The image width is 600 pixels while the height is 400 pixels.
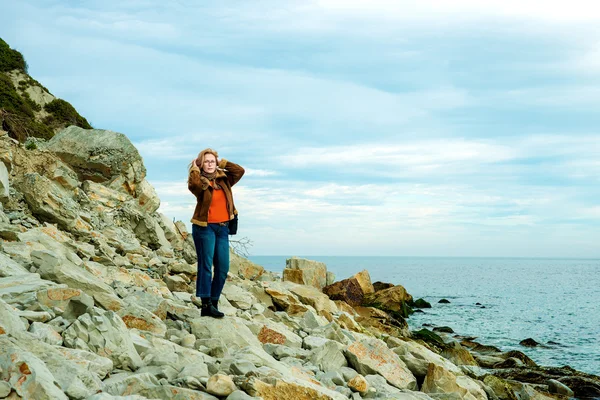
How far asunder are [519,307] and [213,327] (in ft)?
123

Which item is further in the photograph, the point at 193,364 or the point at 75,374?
the point at 193,364

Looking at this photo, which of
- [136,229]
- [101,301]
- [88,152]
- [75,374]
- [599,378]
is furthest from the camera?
[88,152]

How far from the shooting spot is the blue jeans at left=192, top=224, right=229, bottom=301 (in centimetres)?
872

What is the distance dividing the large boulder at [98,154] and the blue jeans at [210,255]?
11943 millimetres

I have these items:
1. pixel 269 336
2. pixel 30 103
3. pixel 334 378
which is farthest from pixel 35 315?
pixel 30 103

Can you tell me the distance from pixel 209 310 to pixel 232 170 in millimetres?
2137

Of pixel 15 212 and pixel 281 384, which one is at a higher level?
pixel 15 212

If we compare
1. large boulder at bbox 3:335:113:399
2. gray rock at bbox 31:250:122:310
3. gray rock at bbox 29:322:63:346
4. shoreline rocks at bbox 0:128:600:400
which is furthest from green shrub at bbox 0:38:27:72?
large boulder at bbox 3:335:113:399

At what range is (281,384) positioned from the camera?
6340 mm

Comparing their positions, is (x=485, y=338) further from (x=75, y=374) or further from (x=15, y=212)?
(x=75, y=374)

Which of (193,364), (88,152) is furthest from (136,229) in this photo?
(193,364)

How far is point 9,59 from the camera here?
42.2 metres

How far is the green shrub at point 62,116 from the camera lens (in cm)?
3719

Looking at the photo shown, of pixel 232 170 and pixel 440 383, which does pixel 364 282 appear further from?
pixel 232 170
